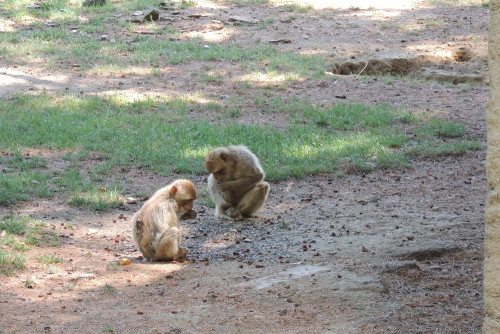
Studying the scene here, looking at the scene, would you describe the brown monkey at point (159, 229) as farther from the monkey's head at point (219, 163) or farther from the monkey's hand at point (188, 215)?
the monkey's head at point (219, 163)

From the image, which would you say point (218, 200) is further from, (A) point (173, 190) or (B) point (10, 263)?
(B) point (10, 263)

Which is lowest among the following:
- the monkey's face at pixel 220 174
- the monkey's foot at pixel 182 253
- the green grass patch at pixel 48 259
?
the monkey's foot at pixel 182 253

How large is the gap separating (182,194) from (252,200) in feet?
5.91

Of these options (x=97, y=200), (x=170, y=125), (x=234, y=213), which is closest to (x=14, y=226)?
(x=97, y=200)

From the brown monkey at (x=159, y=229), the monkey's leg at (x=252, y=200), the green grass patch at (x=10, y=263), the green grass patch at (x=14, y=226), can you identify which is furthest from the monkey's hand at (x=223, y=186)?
the green grass patch at (x=10, y=263)

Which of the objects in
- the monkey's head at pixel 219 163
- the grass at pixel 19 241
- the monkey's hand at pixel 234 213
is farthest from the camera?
the monkey's hand at pixel 234 213

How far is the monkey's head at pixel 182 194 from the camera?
8.44 meters

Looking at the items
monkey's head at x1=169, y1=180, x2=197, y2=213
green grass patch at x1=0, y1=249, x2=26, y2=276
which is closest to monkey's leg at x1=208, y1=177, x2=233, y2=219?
monkey's head at x1=169, y1=180, x2=197, y2=213

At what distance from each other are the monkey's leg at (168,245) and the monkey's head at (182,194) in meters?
0.45

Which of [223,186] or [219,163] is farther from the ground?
[219,163]

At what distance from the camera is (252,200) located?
1002 centimetres

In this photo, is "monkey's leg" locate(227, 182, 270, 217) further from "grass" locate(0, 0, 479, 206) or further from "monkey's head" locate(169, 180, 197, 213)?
"grass" locate(0, 0, 479, 206)

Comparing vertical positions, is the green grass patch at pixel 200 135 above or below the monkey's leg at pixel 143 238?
below

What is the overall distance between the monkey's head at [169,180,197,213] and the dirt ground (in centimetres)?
67
